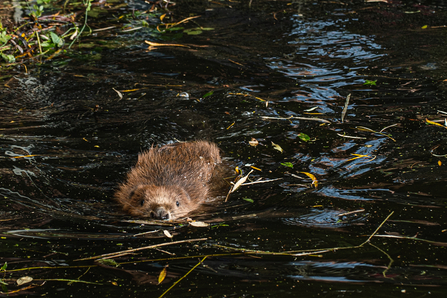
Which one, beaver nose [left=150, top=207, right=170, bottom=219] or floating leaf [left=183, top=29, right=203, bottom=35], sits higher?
floating leaf [left=183, top=29, right=203, bottom=35]

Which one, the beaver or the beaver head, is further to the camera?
the beaver

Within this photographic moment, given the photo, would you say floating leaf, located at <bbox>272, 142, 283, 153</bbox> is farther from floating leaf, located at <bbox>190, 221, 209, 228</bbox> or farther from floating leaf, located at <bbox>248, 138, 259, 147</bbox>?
floating leaf, located at <bbox>190, 221, 209, 228</bbox>

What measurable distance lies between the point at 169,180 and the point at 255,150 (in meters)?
1.01

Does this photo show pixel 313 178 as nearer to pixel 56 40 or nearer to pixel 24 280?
pixel 24 280

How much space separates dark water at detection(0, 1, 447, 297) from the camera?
3018mm

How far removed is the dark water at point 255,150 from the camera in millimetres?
3018

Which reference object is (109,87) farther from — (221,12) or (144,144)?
(221,12)

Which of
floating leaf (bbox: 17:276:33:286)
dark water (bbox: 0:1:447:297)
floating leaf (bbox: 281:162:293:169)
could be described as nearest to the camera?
floating leaf (bbox: 17:276:33:286)

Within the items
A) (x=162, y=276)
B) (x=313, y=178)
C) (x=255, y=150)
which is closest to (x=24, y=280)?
(x=162, y=276)

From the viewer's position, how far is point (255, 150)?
506 centimetres

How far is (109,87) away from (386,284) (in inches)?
182

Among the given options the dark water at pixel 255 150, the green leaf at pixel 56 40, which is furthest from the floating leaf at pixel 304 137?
the green leaf at pixel 56 40

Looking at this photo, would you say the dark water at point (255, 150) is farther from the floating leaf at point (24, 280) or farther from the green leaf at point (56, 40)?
the green leaf at point (56, 40)

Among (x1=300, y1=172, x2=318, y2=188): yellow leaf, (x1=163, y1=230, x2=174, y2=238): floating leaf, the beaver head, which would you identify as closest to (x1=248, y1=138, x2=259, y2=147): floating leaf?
(x1=300, y1=172, x2=318, y2=188): yellow leaf
